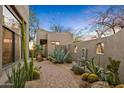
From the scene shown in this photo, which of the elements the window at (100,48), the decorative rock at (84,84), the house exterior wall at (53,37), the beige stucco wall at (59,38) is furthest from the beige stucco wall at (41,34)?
the decorative rock at (84,84)

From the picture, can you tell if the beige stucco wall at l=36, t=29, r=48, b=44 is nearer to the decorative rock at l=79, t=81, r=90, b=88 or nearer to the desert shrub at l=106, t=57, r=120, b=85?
the decorative rock at l=79, t=81, r=90, b=88

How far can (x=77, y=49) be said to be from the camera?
39.0 ft

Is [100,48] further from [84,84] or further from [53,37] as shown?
[53,37]

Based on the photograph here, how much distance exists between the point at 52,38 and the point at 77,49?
422cm

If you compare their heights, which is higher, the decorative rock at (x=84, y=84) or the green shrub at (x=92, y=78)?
the green shrub at (x=92, y=78)

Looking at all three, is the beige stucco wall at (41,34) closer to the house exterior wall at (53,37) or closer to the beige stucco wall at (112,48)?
the house exterior wall at (53,37)

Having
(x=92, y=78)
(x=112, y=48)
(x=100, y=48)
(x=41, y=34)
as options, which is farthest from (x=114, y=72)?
(x=41, y=34)

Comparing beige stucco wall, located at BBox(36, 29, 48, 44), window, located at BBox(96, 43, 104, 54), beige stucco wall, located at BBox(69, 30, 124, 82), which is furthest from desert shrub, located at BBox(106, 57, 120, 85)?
beige stucco wall, located at BBox(36, 29, 48, 44)

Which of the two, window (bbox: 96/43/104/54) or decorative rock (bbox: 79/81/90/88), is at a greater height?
window (bbox: 96/43/104/54)

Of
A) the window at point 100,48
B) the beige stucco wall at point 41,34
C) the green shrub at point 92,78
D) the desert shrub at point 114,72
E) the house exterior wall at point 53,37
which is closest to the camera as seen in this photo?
the desert shrub at point 114,72

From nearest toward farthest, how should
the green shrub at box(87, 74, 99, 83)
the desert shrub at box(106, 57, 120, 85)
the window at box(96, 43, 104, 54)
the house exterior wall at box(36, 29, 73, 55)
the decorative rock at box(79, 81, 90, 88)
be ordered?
the desert shrub at box(106, 57, 120, 85) < the decorative rock at box(79, 81, 90, 88) < the green shrub at box(87, 74, 99, 83) < the window at box(96, 43, 104, 54) < the house exterior wall at box(36, 29, 73, 55)
